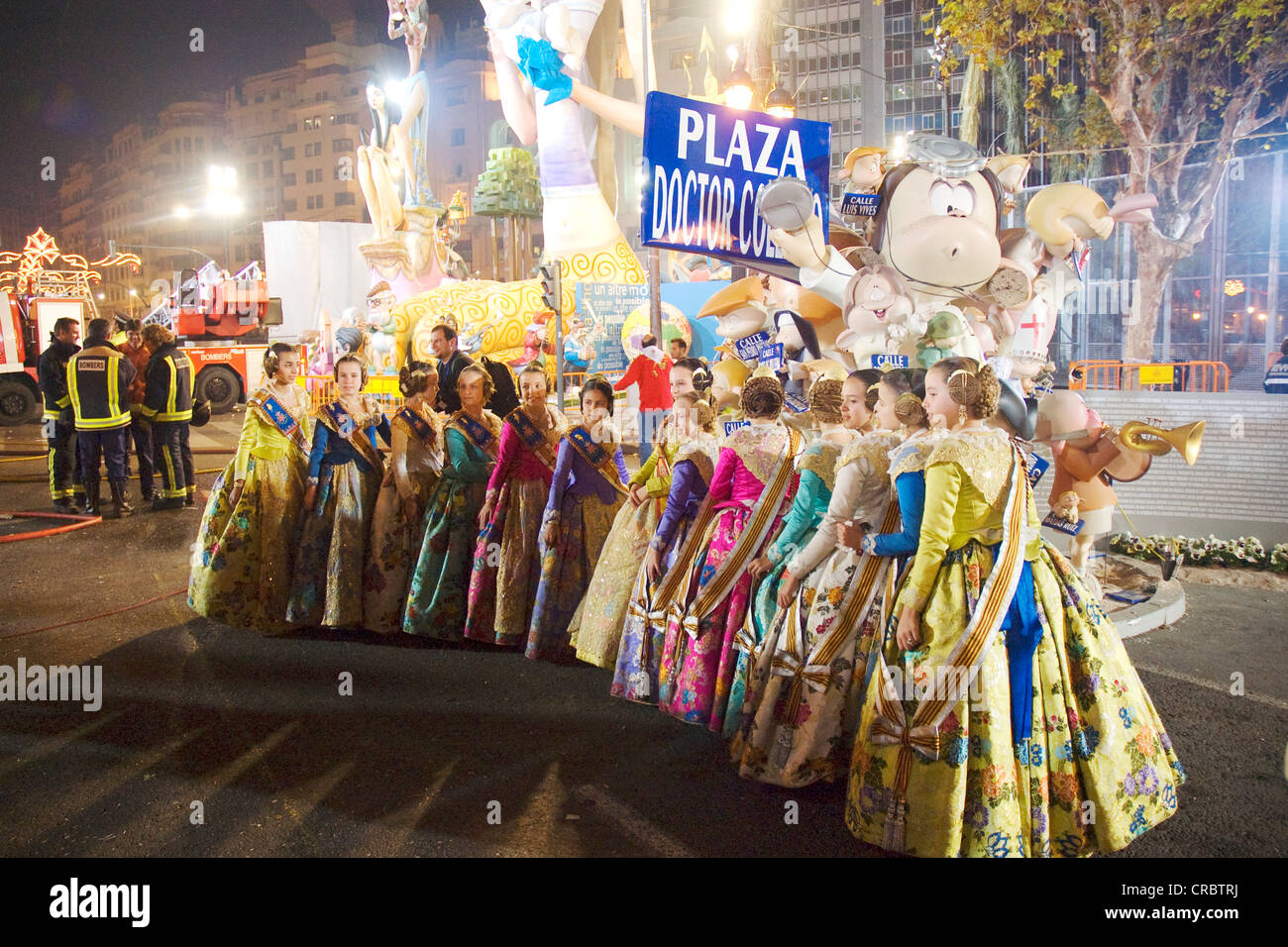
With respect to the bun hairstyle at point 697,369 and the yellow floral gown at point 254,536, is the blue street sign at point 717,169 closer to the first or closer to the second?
the bun hairstyle at point 697,369

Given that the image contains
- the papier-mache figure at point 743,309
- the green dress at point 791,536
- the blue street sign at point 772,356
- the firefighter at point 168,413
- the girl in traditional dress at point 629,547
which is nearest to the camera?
the green dress at point 791,536

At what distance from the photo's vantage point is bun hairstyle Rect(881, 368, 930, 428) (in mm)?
3267

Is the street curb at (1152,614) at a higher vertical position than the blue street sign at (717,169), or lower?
lower

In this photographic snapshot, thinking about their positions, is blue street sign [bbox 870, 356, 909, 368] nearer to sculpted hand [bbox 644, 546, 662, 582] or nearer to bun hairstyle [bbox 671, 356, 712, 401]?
bun hairstyle [bbox 671, 356, 712, 401]

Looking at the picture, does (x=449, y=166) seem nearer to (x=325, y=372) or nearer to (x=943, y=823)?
(x=325, y=372)

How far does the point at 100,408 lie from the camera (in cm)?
966

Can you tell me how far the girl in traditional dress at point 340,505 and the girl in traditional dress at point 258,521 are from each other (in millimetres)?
120

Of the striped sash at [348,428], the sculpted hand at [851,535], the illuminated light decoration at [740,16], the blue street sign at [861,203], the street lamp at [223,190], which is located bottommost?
the sculpted hand at [851,535]

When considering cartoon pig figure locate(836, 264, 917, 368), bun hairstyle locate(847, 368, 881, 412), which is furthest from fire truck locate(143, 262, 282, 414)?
bun hairstyle locate(847, 368, 881, 412)

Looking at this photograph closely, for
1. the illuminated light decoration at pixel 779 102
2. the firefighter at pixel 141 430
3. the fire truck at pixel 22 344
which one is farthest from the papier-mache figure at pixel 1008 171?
the fire truck at pixel 22 344

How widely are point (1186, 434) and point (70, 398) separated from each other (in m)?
10.5

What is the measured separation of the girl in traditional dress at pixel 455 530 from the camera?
545cm

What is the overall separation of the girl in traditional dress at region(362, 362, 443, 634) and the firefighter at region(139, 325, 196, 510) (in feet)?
19.0

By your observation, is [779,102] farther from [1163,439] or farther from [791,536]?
[791,536]
